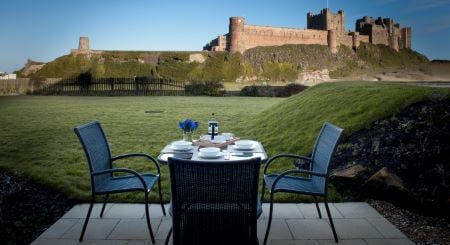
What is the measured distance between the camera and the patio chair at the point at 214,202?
2180 mm

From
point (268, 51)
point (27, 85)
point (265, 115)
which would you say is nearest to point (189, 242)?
point (265, 115)

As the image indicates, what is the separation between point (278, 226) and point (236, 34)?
58.9 meters

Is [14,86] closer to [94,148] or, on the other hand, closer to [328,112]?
[328,112]

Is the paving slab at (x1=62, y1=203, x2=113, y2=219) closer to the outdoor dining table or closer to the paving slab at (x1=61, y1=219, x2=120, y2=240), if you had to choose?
the paving slab at (x1=61, y1=219, x2=120, y2=240)

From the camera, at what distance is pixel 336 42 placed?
233 feet

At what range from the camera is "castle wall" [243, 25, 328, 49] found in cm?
A: 6291

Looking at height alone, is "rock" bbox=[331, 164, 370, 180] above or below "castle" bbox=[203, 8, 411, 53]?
below

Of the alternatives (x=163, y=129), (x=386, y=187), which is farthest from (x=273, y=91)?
(x=386, y=187)

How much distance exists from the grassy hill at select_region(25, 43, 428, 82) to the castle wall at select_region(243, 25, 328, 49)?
1009mm

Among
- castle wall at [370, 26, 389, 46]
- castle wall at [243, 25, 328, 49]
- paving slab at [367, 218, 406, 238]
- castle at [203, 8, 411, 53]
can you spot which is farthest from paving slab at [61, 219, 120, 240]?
castle wall at [370, 26, 389, 46]

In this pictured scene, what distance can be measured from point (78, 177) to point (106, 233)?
2195 millimetres

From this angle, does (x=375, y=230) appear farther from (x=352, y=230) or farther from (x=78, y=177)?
(x=78, y=177)

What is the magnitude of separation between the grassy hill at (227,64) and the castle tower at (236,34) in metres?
1.19

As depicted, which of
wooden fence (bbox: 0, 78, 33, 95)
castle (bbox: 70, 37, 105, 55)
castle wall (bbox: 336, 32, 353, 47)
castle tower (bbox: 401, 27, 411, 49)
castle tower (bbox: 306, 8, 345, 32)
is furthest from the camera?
castle tower (bbox: 401, 27, 411, 49)
